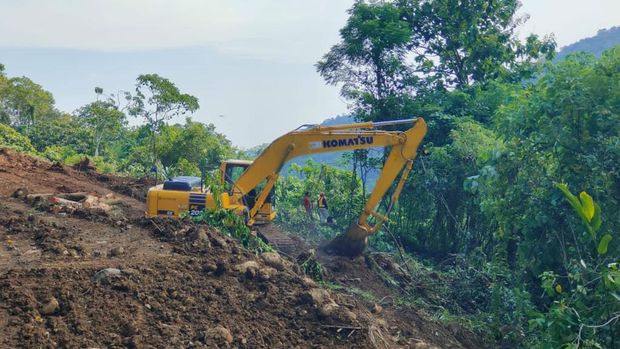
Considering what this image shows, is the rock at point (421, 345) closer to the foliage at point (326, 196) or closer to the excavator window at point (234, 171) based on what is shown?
the excavator window at point (234, 171)

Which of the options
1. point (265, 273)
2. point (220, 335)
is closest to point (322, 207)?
point (265, 273)

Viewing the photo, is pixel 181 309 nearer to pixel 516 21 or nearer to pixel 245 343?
pixel 245 343

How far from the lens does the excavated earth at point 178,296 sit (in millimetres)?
6155

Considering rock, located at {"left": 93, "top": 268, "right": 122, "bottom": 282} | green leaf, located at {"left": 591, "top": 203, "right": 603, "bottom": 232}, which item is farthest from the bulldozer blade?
green leaf, located at {"left": 591, "top": 203, "right": 603, "bottom": 232}

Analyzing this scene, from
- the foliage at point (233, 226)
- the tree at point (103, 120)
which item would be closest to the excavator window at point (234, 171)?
the foliage at point (233, 226)

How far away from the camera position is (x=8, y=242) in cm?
989

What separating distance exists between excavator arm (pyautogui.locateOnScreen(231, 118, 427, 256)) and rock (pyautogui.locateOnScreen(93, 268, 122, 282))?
4834 mm

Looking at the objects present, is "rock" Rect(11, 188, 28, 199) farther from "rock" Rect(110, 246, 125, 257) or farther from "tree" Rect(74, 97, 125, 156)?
"tree" Rect(74, 97, 125, 156)

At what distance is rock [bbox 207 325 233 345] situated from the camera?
618 cm

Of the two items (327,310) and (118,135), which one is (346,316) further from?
(118,135)

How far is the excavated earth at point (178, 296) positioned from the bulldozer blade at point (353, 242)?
16.5 inches

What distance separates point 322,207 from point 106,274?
1101 centimetres

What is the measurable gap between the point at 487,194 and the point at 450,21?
35.3ft

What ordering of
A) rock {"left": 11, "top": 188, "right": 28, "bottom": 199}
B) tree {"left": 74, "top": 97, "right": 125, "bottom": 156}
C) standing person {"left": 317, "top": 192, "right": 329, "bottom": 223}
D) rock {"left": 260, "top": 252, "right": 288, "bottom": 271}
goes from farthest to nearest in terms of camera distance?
1. tree {"left": 74, "top": 97, "right": 125, "bottom": 156}
2. standing person {"left": 317, "top": 192, "right": 329, "bottom": 223}
3. rock {"left": 11, "top": 188, "right": 28, "bottom": 199}
4. rock {"left": 260, "top": 252, "right": 288, "bottom": 271}
